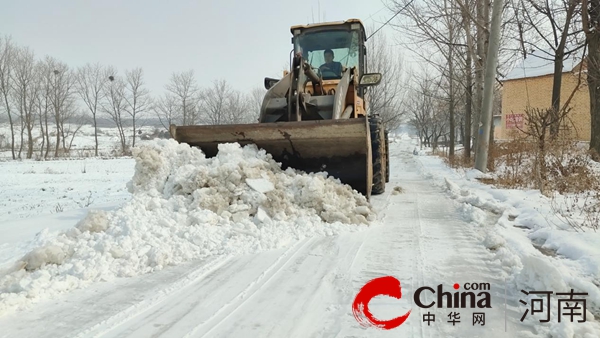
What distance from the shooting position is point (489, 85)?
9836 millimetres

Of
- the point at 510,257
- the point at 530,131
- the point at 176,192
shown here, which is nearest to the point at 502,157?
the point at 530,131

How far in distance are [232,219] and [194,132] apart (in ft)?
6.32

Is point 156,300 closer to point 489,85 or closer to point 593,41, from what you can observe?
point 489,85

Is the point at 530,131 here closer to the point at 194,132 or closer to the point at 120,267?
the point at 194,132

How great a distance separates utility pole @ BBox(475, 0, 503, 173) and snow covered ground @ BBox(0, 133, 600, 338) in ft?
16.5

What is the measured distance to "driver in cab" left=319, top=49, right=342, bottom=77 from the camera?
23.5 feet

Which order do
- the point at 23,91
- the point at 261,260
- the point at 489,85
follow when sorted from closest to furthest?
the point at 261,260
the point at 489,85
the point at 23,91

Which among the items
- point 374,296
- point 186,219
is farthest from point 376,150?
point 374,296

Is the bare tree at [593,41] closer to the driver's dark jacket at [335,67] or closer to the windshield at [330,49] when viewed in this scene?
the windshield at [330,49]

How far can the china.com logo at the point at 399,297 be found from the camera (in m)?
2.21

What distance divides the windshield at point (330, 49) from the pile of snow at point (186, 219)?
9.10 feet

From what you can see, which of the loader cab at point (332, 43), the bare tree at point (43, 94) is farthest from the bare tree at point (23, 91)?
the loader cab at point (332, 43)

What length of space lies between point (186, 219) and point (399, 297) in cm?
240

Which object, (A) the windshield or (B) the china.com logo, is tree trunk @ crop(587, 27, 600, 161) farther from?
(B) the china.com logo
